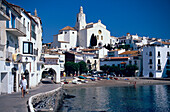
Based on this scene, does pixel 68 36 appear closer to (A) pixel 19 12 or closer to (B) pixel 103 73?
(B) pixel 103 73

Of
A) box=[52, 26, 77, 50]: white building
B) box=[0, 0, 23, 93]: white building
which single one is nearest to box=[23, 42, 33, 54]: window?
box=[0, 0, 23, 93]: white building

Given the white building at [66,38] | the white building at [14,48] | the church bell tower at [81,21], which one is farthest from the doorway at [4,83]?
the church bell tower at [81,21]

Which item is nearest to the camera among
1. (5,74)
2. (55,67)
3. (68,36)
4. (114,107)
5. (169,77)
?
(5,74)

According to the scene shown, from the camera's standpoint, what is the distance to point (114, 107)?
1074 inches

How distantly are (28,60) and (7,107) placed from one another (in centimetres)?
1252

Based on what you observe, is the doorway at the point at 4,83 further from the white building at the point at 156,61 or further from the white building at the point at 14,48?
the white building at the point at 156,61

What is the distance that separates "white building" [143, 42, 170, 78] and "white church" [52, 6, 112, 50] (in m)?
46.9

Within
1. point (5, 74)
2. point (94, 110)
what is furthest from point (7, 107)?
point (94, 110)

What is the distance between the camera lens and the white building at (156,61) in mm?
71188

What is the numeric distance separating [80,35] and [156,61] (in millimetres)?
56928

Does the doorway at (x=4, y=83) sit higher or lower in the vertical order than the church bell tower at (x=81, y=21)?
lower

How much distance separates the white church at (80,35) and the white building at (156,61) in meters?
46.9

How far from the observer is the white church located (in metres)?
115

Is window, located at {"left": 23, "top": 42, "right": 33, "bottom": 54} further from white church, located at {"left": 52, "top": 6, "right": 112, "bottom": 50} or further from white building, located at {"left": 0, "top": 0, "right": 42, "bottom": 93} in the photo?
white church, located at {"left": 52, "top": 6, "right": 112, "bottom": 50}
